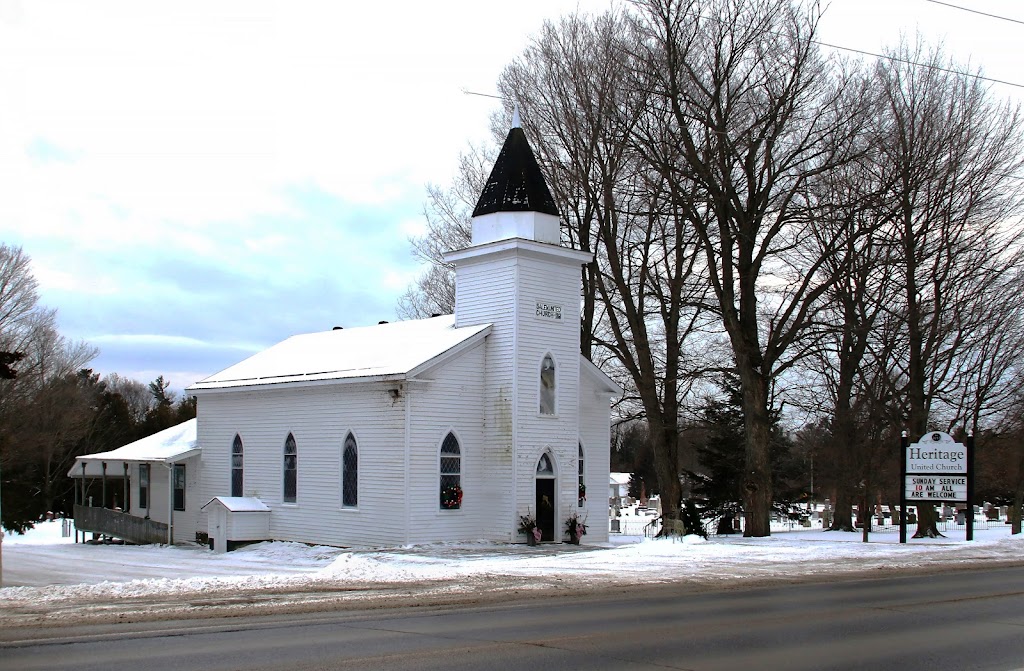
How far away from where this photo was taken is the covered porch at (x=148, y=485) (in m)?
36.2

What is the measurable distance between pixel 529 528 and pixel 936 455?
455 inches

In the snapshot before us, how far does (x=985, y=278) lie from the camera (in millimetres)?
34188

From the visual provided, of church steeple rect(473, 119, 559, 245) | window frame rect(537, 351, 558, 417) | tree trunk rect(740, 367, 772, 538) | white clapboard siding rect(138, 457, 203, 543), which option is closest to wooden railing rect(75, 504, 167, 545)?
white clapboard siding rect(138, 457, 203, 543)

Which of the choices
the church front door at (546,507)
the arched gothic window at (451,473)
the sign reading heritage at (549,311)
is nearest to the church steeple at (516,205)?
the sign reading heritage at (549,311)

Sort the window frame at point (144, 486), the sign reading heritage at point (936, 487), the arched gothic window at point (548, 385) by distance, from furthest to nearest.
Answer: the window frame at point (144, 486), the arched gothic window at point (548, 385), the sign reading heritage at point (936, 487)

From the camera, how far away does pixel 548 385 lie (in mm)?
29281

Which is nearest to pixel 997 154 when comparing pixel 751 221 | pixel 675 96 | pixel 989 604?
pixel 751 221

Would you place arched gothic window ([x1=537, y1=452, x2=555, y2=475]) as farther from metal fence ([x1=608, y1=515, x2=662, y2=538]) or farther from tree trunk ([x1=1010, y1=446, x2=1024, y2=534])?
tree trunk ([x1=1010, y1=446, x2=1024, y2=534])

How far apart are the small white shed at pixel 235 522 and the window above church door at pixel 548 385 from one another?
30.6 feet

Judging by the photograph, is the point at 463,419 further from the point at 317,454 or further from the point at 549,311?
the point at 317,454

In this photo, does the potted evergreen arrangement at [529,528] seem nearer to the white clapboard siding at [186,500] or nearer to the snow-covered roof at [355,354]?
the snow-covered roof at [355,354]

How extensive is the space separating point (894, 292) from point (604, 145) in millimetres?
10721

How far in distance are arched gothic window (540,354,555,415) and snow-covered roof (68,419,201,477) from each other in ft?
44.4

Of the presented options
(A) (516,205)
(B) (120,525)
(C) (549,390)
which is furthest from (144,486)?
(A) (516,205)
